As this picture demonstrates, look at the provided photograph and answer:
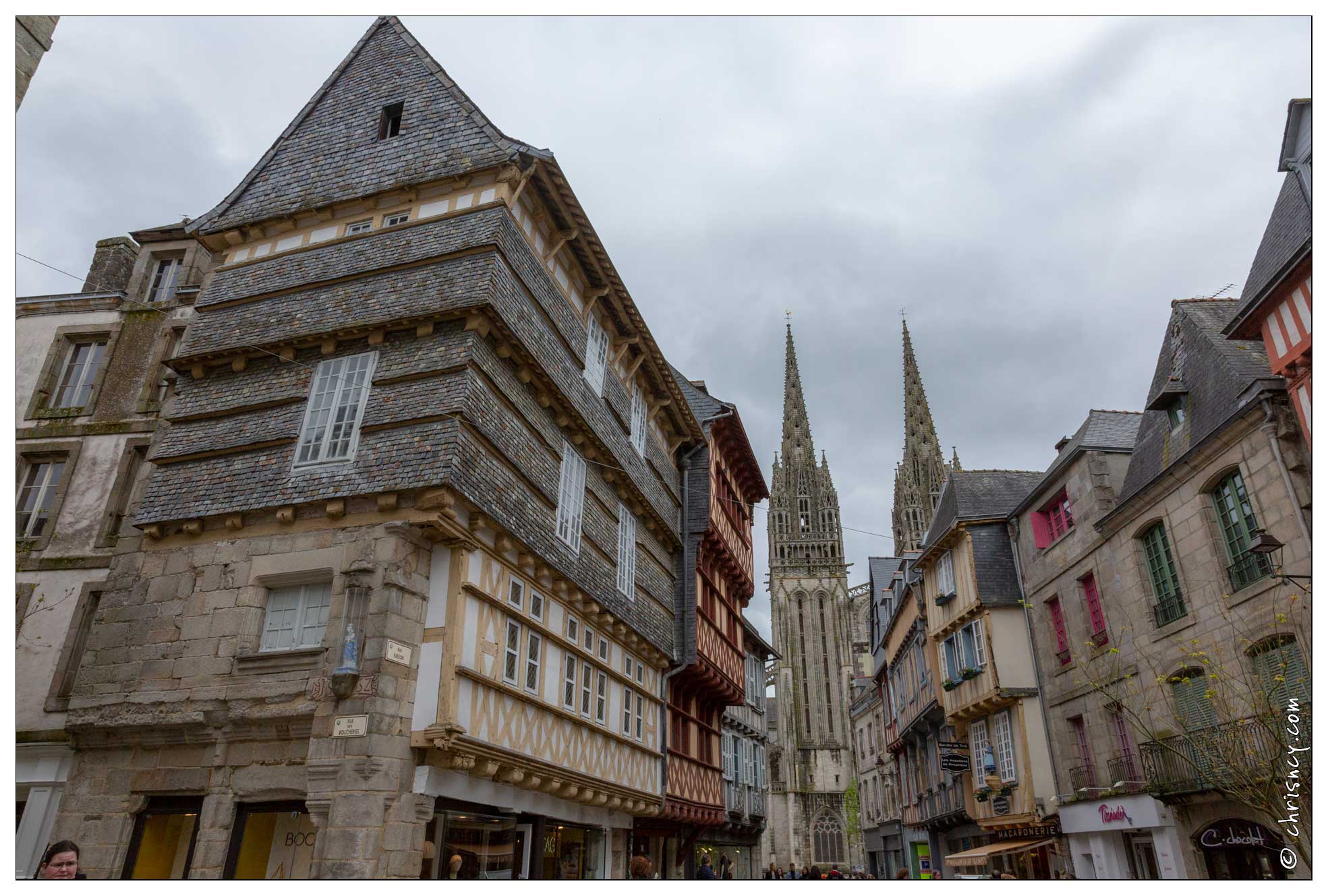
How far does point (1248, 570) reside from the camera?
11523 mm

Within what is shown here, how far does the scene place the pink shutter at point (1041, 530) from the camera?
712 inches

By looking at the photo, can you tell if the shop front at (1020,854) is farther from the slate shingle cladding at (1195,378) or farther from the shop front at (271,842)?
the shop front at (271,842)

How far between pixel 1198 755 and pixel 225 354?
15.0 metres

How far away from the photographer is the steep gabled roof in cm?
1238

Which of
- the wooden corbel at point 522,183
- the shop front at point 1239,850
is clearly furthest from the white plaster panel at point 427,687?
the shop front at point 1239,850

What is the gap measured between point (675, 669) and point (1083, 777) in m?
7.99

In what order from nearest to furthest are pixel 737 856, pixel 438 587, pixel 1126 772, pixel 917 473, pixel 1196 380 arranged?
pixel 438 587 < pixel 1196 380 < pixel 1126 772 < pixel 737 856 < pixel 917 473

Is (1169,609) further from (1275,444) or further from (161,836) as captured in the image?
(161,836)

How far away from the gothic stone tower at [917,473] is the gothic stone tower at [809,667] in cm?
726

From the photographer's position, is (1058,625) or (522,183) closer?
(522,183)

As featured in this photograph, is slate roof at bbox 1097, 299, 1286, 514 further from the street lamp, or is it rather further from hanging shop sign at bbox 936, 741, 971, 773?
hanging shop sign at bbox 936, 741, 971, 773

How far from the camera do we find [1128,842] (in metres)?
14.4

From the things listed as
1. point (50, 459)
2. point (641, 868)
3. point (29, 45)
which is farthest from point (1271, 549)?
point (50, 459)

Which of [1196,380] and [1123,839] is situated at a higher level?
[1196,380]
